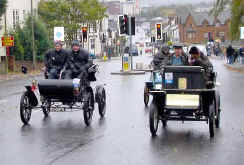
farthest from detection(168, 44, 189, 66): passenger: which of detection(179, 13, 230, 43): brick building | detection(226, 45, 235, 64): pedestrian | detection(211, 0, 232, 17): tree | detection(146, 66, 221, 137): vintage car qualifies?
detection(179, 13, 230, 43): brick building

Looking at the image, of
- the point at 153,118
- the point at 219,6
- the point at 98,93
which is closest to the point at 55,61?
the point at 98,93

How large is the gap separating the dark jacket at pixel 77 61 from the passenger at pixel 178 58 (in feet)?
6.87

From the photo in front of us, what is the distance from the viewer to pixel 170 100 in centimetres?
1150

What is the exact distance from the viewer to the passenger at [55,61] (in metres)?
14.3

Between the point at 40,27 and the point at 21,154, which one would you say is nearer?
the point at 21,154

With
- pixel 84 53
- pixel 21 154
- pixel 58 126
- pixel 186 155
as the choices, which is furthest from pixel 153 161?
pixel 84 53

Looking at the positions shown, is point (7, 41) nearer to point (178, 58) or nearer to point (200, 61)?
point (178, 58)

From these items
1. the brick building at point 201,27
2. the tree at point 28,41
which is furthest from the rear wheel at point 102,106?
the brick building at point 201,27

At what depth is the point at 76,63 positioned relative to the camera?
14023 mm

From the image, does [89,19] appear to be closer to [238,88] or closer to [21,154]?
[238,88]

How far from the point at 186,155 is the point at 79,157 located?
5.71 ft

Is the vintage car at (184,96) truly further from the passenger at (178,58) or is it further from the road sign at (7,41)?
the road sign at (7,41)

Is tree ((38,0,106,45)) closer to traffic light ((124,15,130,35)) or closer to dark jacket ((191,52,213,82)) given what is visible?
traffic light ((124,15,130,35))

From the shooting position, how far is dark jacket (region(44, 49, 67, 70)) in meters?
14.3
